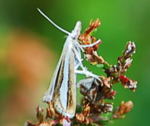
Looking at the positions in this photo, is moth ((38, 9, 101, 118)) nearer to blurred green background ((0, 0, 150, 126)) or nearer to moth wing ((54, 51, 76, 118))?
moth wing ((54, 51, 76, 118))

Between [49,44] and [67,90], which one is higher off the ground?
[49,44]

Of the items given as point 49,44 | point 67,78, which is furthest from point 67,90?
point 49,44

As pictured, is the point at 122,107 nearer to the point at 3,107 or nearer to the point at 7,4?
the point at 3,107

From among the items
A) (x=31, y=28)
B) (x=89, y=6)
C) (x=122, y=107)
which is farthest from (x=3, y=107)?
(x=122, y=107)

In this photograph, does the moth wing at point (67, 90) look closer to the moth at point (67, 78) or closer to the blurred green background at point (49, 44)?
the moth at point (67, 78)

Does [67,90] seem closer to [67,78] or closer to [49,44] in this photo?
[67,78]

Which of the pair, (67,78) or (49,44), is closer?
(67,78)
